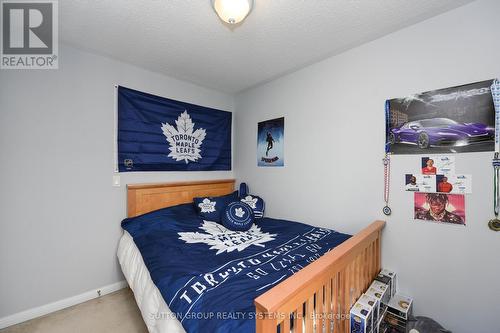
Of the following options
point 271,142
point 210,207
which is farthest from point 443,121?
point 210,207

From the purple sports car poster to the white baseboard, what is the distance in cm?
297

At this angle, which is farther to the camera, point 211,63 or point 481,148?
point 211,63

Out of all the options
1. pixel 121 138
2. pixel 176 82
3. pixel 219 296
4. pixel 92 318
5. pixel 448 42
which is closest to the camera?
pixel 219 296

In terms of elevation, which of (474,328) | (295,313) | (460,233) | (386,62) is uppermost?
(386,62)

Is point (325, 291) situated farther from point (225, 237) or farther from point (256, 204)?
point (256, 204)

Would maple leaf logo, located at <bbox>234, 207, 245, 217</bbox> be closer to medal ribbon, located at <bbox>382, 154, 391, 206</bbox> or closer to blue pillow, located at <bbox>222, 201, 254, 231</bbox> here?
blue pillow, located at <bbox>222, 201, 254, 231</bbox>

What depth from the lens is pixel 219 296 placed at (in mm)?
1051

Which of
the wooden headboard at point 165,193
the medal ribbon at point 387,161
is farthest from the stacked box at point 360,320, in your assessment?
the wooden headboard at point 165,193

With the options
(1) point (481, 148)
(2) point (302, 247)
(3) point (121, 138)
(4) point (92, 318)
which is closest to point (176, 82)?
(3) point (121, 138)

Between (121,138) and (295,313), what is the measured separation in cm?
225

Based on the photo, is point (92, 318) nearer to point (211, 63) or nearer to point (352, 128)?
point (211, 63)

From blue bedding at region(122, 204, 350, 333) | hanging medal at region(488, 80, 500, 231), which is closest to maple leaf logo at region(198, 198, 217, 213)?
blue bedding at region(122, 204, 350, 333)

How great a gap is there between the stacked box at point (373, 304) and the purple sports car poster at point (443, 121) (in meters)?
1.08

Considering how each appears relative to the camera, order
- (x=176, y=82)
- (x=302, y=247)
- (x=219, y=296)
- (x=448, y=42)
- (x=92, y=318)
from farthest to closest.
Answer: (x=176, y=82) → (x=92, y=318) → (x=302, y=247) → (x=448, y=42) → (x=219, y=296)
